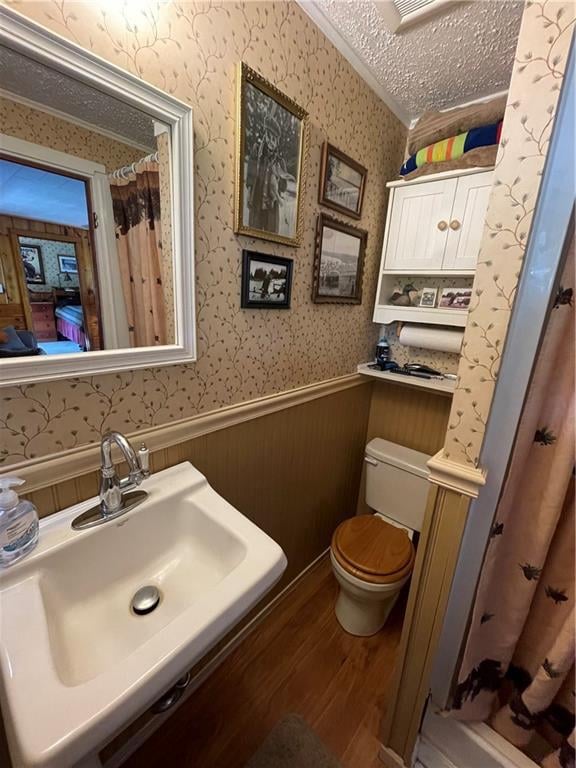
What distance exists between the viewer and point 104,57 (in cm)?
67

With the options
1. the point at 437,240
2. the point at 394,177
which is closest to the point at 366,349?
the point at 437,240

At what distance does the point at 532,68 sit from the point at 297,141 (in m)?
0.68

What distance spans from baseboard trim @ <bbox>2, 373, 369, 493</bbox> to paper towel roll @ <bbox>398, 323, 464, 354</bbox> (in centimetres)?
42

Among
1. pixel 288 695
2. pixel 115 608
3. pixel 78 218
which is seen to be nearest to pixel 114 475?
pixel 115 608

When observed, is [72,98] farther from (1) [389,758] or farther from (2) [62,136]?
(1) [389,758]

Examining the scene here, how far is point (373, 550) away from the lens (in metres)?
1.39

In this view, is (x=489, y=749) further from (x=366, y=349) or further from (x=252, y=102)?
(x=252, y=102)

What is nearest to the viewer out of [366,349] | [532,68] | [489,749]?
[532,68]

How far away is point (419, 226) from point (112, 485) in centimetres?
156

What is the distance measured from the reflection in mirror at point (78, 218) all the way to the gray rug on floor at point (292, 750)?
139cm

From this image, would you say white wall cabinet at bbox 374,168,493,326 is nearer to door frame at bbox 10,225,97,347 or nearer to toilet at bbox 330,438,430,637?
toilet at bbox 330,438,430,637

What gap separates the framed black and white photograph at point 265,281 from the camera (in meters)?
1.04

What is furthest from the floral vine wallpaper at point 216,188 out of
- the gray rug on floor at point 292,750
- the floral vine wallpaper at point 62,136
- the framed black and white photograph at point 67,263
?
the gray rug on floor at point 292,750

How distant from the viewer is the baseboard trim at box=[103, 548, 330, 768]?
103 cm
